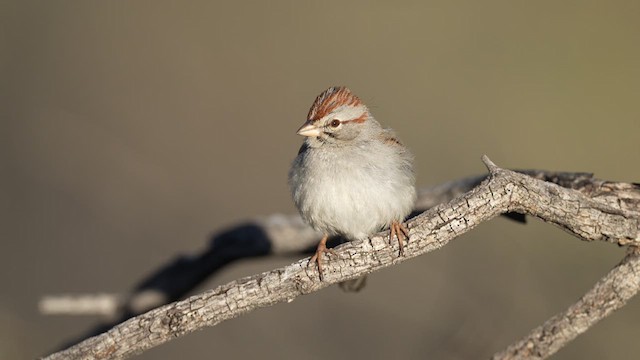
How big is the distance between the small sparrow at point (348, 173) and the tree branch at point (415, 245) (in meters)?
0.57

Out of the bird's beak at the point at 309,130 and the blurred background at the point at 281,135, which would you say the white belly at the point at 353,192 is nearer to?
the bird's beak at the point at 309,130

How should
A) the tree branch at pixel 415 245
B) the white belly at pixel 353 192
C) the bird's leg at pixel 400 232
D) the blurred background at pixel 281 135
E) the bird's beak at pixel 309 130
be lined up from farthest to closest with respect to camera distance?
the blurred background at pixel 281 135, the bird's beak at pixel 309 130, the white belly at pixel 353 192, the bird's leg at pixel 400 232, the tree branch at pixel 415 245

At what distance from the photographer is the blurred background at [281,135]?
26.0ft

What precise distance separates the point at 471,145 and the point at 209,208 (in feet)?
11.4

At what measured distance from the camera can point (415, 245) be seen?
4.37 m

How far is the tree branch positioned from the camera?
4285mm

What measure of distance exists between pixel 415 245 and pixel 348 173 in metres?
1.09

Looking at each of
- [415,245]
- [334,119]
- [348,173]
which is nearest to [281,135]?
[334,119]

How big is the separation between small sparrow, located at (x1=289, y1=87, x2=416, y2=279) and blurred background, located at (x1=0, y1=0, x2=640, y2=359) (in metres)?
1.87

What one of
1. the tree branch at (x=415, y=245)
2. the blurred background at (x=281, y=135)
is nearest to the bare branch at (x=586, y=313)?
the tree branch at (x=415, y=245)

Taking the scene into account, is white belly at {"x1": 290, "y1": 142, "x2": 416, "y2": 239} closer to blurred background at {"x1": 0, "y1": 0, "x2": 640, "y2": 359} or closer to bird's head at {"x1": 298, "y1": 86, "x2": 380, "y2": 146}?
bird's head at {"x1": 298, "y1": 86, "x2": 380, "y2": 146}

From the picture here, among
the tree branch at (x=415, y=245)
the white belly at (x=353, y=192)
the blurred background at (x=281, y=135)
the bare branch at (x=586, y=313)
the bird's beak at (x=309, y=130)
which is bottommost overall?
the bare branch at (x=586, y=313)

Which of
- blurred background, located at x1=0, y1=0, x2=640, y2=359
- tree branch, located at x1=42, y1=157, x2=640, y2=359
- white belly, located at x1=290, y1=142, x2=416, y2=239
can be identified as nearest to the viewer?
tree branch, located at x1=42, y1=157, x2=640, y2=359

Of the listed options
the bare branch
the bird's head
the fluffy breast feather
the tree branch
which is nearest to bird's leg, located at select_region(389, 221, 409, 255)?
the tree branch
